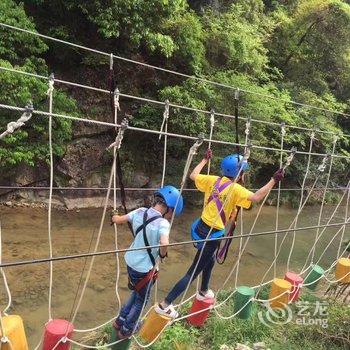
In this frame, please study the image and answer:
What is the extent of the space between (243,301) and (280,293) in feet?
1.08

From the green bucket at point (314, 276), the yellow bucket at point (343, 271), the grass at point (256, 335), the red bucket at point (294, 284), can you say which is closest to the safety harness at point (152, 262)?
Answer: the grass at point (256, 335)

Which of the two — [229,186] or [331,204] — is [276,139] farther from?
[229,186]

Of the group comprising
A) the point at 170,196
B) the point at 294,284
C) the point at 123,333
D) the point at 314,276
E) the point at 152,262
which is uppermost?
the point at 170,196

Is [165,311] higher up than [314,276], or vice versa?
[165,311]

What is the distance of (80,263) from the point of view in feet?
15.4

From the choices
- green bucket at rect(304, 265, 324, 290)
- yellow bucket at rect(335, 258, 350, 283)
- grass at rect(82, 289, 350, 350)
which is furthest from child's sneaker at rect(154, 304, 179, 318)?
yellow bucket at rect(335, 258, 350, 283)

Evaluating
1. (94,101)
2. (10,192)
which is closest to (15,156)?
(10,192)

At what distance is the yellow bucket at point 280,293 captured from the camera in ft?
11.0

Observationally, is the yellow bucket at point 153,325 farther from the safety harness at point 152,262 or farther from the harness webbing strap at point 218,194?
the harness webbing strap at point 218,194

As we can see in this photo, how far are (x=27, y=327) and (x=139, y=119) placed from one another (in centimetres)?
358

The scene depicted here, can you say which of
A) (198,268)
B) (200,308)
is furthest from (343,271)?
(198,268)

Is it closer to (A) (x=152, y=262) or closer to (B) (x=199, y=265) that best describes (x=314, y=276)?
(B) (x=199, y=265)

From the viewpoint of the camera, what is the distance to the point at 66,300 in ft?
13.2

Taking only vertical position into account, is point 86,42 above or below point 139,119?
above
